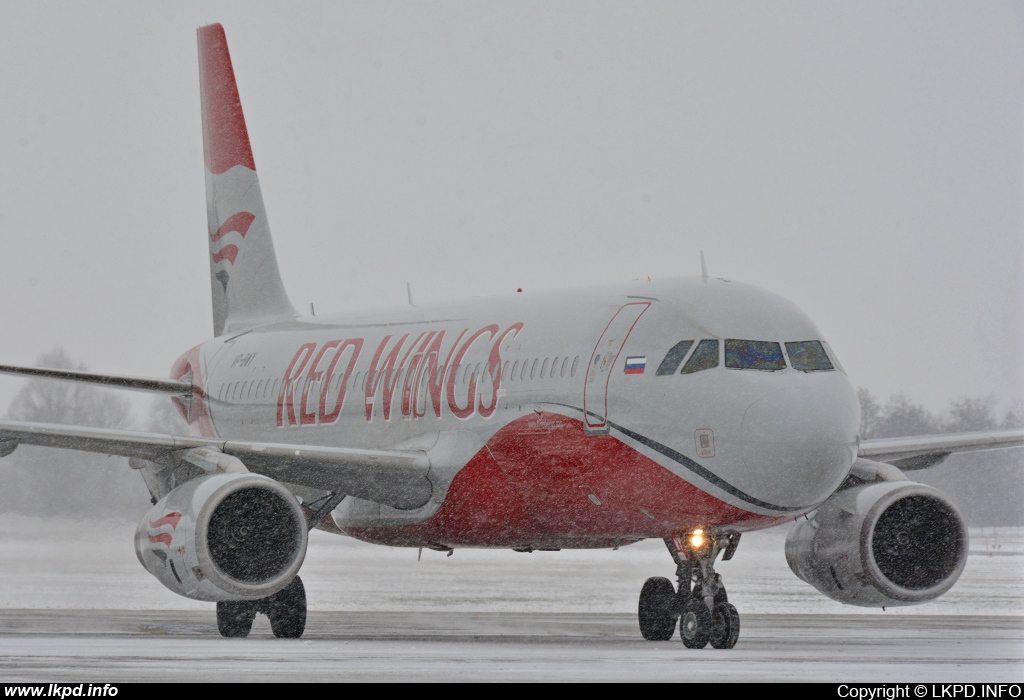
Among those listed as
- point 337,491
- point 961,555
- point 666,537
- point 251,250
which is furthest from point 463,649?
point 251,250

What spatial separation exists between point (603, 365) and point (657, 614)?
3143mm

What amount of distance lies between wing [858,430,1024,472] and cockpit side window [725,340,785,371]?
3.16 metres

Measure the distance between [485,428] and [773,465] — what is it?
13.6 ft

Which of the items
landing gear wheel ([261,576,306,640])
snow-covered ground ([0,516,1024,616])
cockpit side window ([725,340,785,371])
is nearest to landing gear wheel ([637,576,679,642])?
cockpit side window ([725,340,785,371])

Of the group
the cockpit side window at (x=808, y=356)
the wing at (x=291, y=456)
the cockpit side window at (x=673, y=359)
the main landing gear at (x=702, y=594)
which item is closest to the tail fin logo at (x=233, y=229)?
the wing at (x=291, y=456)

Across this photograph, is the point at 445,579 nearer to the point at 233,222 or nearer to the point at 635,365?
the point at 233,222

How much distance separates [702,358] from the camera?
16359mm

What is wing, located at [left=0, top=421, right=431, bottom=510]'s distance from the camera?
1791 centimetres

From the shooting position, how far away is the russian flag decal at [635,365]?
16.8 meters

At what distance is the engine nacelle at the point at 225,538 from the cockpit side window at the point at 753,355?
4.52 metres

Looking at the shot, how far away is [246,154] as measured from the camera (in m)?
28.0

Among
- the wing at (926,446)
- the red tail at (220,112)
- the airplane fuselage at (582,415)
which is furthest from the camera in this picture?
the red tail at (220,112)

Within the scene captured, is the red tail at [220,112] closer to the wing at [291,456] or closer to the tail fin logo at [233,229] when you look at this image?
the tail fin logo at [233,229]

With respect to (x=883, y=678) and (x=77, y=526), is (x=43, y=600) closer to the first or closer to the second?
(x=77, y=526)
